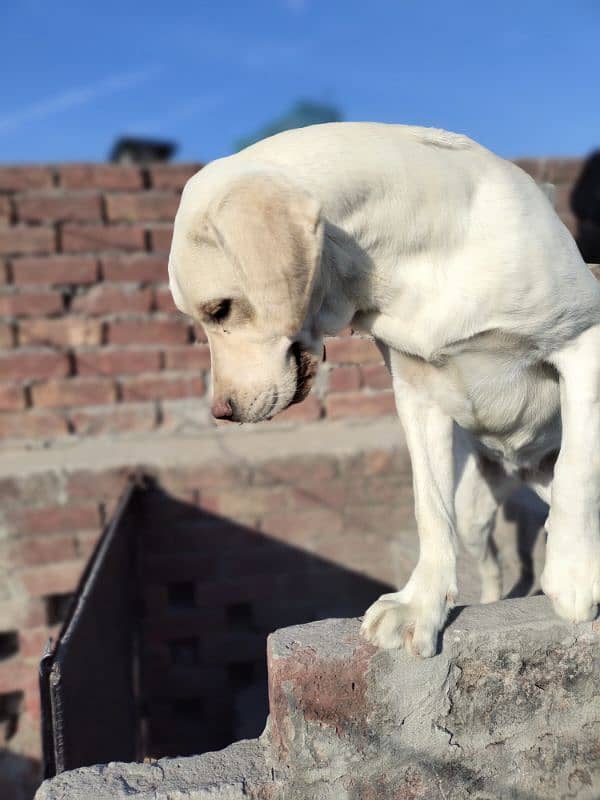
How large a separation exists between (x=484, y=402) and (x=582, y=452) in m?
0.20

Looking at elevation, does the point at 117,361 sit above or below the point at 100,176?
below

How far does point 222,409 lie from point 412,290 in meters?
0.38

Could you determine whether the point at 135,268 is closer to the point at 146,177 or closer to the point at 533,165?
the point at 146,177

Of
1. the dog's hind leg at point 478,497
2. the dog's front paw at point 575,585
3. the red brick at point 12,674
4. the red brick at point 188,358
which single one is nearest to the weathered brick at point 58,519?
the red brick at point 12,674

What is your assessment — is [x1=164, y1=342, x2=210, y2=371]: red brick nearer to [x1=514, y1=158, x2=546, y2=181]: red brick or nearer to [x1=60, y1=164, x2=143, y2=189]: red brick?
[x1=60, y1=164, x2=143, y2=189]: red brick

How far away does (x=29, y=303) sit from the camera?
9.36 ft

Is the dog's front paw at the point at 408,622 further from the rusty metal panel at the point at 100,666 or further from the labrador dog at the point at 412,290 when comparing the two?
the rusty metal panel at the point at 100,666

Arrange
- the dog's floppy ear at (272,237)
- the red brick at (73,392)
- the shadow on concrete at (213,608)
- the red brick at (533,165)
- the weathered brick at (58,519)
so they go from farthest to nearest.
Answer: the red brick at (533,165) → the red brick at (73,392) → the shadow on concrete at (213,608) → the weathered brick at (58,519) → the dog's floppy ear at (272,237)

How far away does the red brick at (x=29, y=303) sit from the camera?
2.84 m

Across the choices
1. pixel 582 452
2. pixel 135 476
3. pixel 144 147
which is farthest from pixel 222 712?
pixel 144 147

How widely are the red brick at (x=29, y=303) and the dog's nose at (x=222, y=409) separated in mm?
1885

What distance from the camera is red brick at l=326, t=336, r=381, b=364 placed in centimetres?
298

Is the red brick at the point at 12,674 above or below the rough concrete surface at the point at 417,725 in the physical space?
below

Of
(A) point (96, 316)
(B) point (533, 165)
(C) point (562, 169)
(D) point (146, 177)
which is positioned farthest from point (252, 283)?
(C) point (562, 169)
